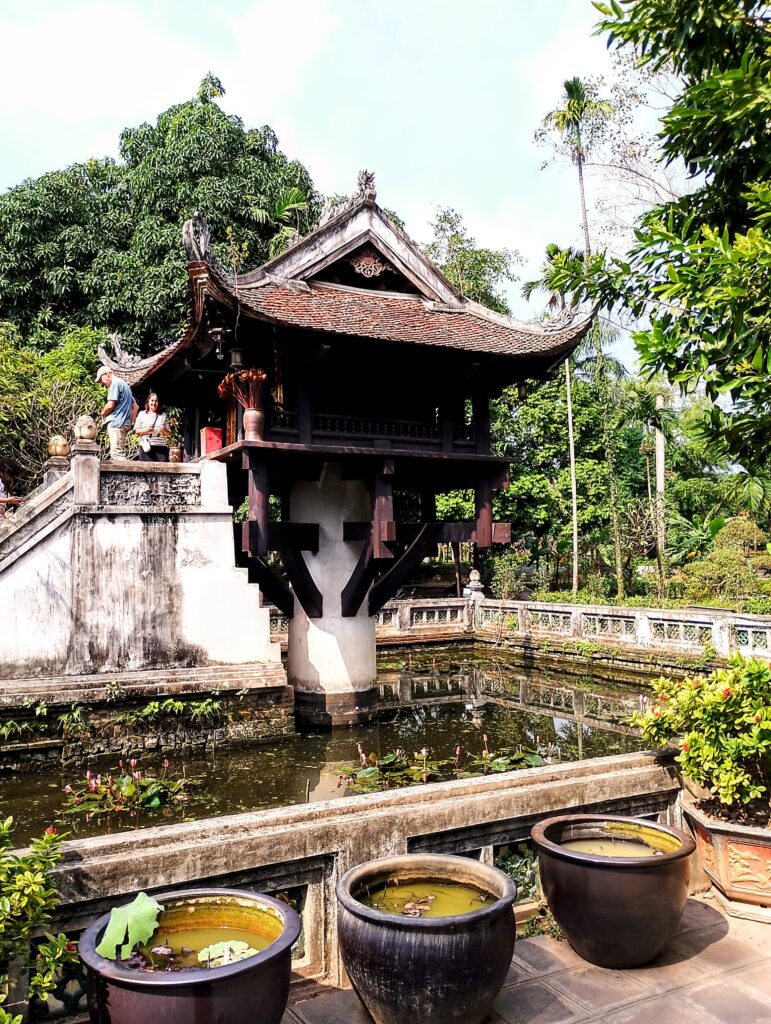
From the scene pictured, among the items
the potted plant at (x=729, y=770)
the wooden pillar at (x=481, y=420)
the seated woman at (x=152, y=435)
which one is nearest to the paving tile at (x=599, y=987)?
the potted plant at (x=729, y=770)

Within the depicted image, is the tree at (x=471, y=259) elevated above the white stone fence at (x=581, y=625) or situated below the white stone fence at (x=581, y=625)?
above

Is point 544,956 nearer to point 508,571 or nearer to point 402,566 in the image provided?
point 402,566

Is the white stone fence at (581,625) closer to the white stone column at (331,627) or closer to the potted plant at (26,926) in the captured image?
the white stone column at (331,627)

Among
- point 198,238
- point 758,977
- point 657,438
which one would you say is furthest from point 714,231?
point 657,438

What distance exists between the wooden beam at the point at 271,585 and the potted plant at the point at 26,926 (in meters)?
7.85

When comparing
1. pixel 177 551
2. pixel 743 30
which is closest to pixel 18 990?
pixel 743 30

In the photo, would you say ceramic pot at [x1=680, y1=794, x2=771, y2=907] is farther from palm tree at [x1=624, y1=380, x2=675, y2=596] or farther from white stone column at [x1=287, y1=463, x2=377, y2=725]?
palm tree at [x1=624, y1=380, x2=675, y2=596]

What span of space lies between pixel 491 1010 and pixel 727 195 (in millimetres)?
3903

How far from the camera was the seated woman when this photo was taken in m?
11.3

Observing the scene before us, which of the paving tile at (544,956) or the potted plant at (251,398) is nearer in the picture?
the paving tile at (544,956)

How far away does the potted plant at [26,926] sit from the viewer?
2375 mm

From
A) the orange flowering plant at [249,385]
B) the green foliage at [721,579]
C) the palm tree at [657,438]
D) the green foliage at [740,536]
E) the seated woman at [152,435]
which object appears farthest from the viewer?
the green foliage at [740,536]

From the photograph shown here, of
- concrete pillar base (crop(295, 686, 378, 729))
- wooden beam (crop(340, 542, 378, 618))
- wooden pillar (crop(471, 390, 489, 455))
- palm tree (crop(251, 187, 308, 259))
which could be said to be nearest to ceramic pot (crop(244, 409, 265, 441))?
wooden beam (crop(340, 542, 378, 618))

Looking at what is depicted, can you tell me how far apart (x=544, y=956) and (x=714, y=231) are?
10.7 ft
